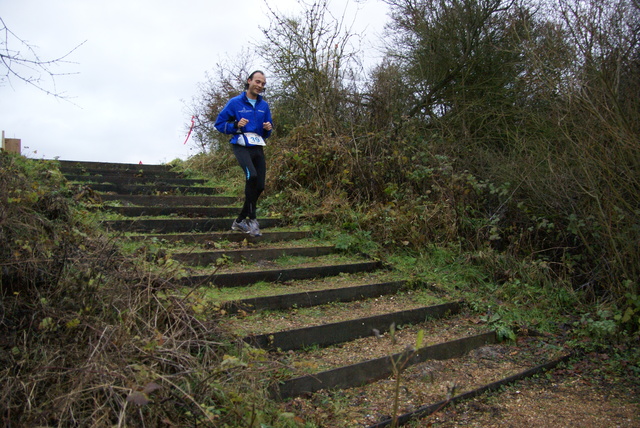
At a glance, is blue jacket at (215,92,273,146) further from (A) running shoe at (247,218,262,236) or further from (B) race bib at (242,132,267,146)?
(A) running shoe at (247,218,262,236)

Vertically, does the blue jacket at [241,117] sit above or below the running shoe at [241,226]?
above

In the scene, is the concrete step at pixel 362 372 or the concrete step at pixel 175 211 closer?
the concrete step at pixel 362 372

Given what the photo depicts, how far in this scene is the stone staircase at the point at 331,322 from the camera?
12.1 feet

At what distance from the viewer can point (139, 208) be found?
6.96m

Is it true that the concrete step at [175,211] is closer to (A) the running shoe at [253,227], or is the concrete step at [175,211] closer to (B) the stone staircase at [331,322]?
(B) the stone staircase at [331,322]

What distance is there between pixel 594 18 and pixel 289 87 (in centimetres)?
568

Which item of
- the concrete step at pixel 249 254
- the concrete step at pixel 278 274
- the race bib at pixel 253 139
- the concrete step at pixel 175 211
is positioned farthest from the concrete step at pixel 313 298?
the concrete step at pixel 175 211

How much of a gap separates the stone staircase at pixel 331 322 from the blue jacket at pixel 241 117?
134 centimetres

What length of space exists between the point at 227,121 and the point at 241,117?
0.61 feet

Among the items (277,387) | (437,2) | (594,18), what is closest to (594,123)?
(594,18)

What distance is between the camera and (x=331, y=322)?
4.57 meters

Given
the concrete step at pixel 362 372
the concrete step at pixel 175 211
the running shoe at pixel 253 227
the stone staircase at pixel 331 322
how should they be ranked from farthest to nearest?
the concrete step at pixel 175 211, the running shoe at pixel 253 227, the stone staircase at pixel 331 322, the concrete step at pixel 362 372

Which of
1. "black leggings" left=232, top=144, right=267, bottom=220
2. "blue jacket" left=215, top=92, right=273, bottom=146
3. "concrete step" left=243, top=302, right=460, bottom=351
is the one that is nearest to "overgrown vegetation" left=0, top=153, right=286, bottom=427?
"concrete step" left=243, top=302, right=460, bottom=351

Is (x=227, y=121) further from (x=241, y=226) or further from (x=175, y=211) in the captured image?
(x=175, y=211)
